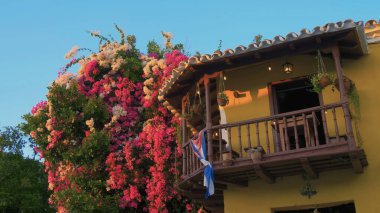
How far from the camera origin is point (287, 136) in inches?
404

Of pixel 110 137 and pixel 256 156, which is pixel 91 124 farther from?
pixel 256 156

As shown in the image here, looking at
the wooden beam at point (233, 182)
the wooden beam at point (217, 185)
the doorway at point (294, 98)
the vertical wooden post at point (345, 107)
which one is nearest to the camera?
the vertical wooden post at point (345, 107)

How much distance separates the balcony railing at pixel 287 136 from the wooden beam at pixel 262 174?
0.22 meters

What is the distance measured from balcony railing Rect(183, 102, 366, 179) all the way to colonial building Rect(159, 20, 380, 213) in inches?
0.9

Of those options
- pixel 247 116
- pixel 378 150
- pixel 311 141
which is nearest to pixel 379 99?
pixel 378 150

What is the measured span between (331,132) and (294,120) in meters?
1.42

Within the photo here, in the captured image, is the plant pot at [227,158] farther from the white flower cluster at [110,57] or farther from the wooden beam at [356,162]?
the white flower cluster at [110,57]

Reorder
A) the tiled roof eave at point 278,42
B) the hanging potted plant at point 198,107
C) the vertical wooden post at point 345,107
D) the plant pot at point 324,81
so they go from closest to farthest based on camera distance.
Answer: the vertical wooden post at point 345,107, the tiled roof eave at point 278,42, the plant pot at point 324,81, the hanging potted plant at point 198,107

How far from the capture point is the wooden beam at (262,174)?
1034 cm

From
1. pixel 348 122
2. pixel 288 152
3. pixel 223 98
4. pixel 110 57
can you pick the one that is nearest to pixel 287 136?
pixel 288 152

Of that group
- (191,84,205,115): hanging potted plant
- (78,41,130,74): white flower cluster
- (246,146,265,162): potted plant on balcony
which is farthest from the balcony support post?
(78,41,130,74): white flower cluster

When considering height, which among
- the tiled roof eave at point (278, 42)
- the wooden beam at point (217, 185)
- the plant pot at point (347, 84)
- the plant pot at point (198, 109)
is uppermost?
the tiled roof eave at point (278, 42)

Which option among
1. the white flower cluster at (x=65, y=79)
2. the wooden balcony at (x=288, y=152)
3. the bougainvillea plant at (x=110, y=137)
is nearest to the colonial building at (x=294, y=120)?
the wooden balcony at (x=288, y=152)

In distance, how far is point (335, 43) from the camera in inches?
414
